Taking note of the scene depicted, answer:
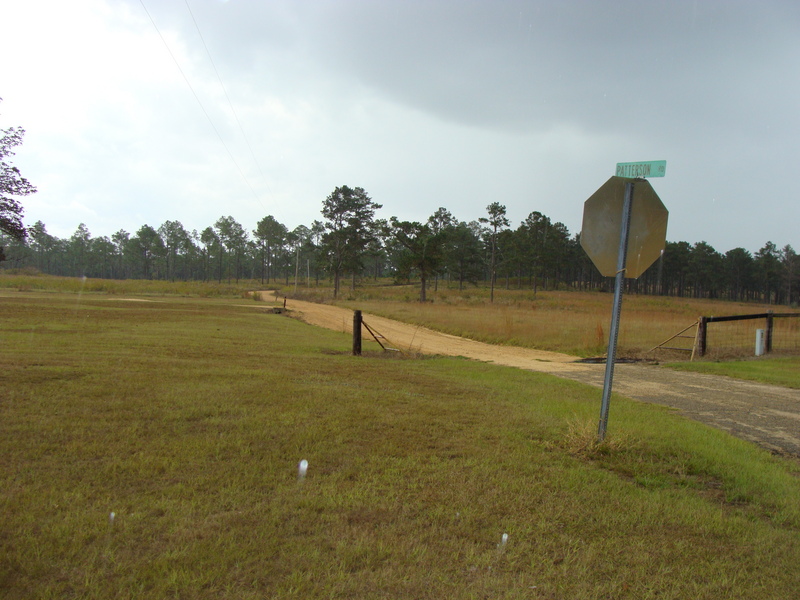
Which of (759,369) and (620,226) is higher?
(620,226)

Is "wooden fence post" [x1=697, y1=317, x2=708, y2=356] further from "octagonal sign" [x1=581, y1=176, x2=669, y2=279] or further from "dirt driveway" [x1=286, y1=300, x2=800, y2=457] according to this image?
"octagonal sign" [x1=581, y1=176, x2=669, y2=279]

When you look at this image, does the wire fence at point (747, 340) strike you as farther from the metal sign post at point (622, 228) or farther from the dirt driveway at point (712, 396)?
the metal sign post at point (622, 228)

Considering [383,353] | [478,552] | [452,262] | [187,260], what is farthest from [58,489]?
[187,260]

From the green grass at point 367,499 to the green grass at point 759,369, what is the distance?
5.68 m

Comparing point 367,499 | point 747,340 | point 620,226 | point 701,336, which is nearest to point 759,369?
point 701,336

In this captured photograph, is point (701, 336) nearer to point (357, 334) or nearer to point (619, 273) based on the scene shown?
point (357, 334)

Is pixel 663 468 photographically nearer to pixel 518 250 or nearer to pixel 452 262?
pixel 518 250

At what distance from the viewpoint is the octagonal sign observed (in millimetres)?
5211

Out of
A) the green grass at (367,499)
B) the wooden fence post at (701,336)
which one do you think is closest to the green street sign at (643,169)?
the green grass at (367,499)

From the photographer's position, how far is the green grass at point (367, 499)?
9.28 feet

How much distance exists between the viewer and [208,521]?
10.9 feet

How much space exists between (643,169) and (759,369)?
1044 centimetres

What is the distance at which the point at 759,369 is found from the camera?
503 inches

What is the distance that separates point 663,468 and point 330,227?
6966 cm
